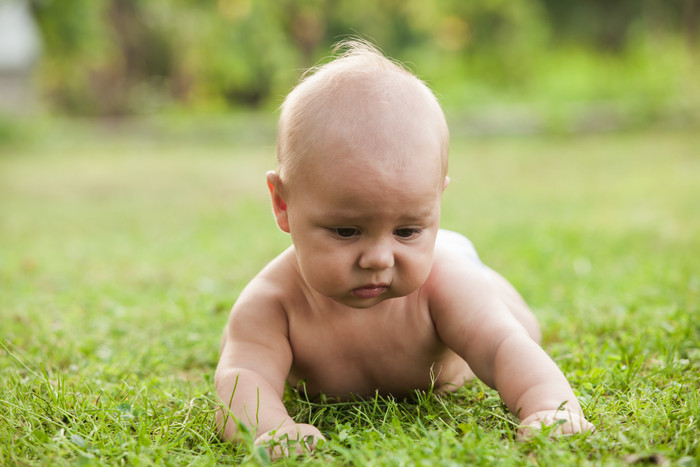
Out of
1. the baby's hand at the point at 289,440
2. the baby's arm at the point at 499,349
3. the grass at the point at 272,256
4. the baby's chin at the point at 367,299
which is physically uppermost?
the baby's chin at the point at 367,299

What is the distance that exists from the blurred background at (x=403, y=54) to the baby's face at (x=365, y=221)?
36.8ft

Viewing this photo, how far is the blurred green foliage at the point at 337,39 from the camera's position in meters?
14.8

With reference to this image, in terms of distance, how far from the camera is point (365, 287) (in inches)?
84.0

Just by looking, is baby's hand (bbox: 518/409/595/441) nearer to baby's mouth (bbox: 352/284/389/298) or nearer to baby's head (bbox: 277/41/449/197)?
baby's mouth (bbox: 352/284/389/298)

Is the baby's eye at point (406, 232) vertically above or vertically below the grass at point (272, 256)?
above

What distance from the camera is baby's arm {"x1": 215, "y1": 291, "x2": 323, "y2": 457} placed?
2.09 meters

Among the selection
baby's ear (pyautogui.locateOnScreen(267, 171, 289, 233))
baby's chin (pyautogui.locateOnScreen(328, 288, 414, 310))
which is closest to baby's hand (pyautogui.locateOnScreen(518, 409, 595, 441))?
baby's chin (pyautogui.locateOnScreen(328, 288, 414, 310))

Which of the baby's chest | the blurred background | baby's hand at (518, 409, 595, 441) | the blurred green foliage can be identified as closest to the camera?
baby's hand at (518, 409, 595, 441)

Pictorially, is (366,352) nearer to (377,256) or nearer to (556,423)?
(377,256)

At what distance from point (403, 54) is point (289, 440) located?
59.9 feet

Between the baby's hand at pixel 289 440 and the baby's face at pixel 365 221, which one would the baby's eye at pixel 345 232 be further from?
the baby's hand at pixel 289 440

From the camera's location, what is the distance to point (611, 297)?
3832 mm

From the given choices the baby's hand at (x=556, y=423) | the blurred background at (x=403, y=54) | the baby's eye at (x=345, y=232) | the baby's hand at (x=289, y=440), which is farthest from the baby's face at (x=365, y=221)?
the blurred background at (x=403, y=54)

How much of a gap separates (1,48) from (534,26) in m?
20.5
